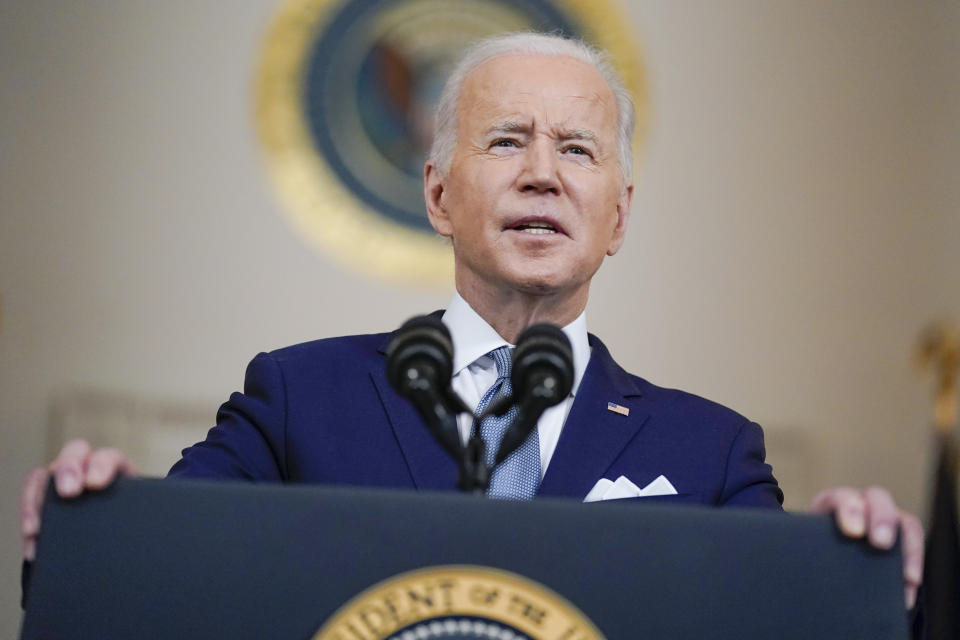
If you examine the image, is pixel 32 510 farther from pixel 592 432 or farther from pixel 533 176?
pixel 533 176

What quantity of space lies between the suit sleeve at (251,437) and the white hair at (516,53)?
1.79 feet

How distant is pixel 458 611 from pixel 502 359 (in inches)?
34.5

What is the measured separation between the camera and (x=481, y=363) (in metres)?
1.93

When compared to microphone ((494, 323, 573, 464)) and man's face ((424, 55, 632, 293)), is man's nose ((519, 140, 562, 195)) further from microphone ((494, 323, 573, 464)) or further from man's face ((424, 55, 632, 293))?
microphone ((494, 323, 573, 464))

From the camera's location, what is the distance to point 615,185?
206 cm

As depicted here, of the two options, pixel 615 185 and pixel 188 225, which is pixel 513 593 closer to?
pixel 615 185

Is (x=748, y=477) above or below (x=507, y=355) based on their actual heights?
below

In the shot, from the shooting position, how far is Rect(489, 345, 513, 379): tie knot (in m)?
1.89

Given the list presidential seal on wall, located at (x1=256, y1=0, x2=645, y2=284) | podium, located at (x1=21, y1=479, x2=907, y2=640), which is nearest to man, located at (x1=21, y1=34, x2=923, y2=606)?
podium, located at (x1=21, y1=479, x2=907, y2=640)

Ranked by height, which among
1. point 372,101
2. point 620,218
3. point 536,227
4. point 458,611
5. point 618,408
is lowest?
point 458,611

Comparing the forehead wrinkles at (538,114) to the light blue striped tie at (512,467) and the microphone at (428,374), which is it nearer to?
the light blue striped tie at (512,467)

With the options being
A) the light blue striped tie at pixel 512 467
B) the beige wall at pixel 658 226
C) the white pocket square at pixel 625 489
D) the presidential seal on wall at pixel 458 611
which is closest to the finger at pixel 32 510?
the presidential seal on wall at pixel 458 611

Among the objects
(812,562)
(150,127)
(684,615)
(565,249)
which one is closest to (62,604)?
(684,615)

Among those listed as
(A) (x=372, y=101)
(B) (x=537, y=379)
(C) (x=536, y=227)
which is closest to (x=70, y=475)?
(B) (x=537, y=379)
